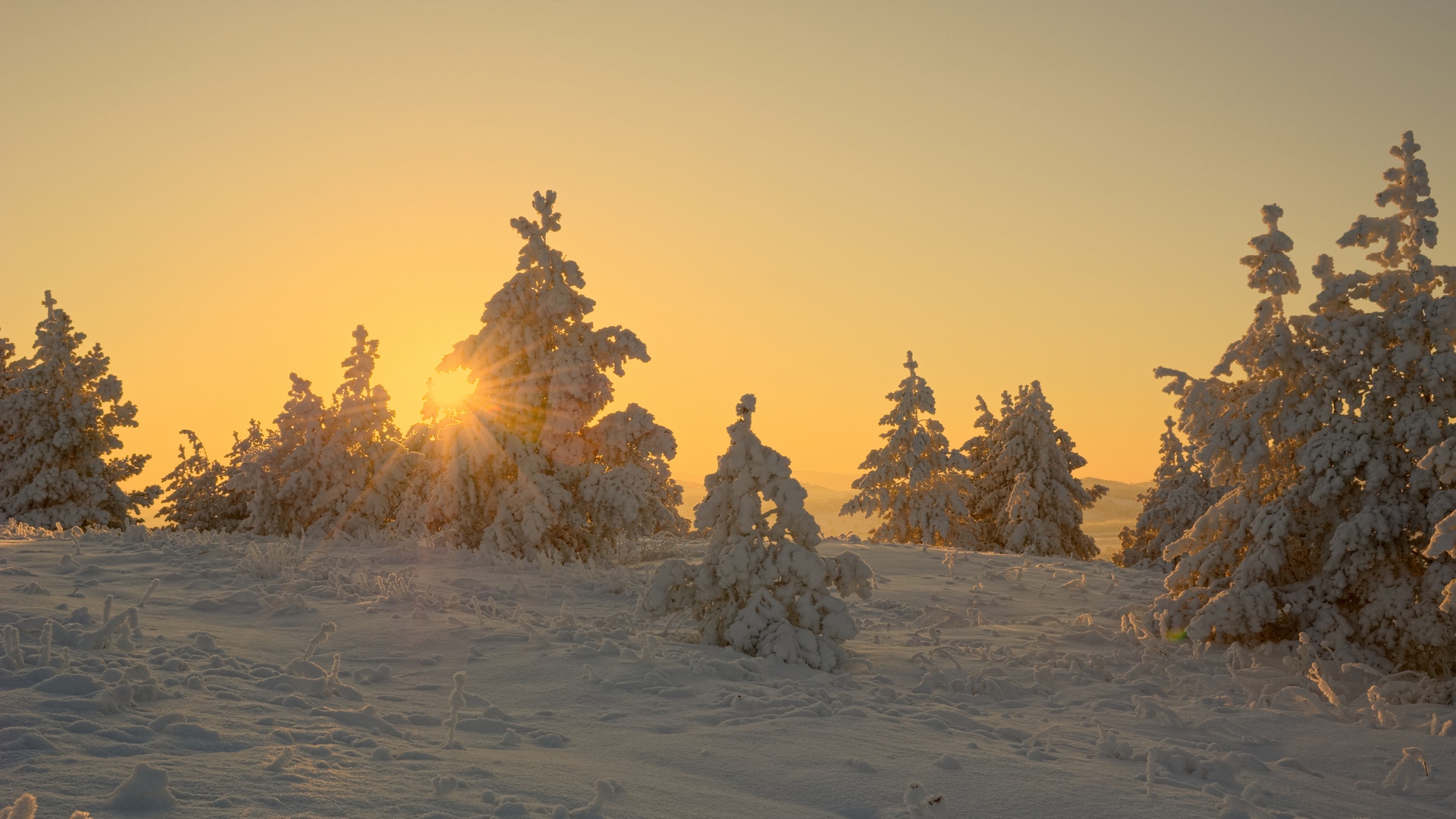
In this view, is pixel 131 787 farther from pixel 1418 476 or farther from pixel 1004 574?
pixel 1004 574

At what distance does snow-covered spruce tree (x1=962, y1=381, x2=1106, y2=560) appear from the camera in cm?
3334

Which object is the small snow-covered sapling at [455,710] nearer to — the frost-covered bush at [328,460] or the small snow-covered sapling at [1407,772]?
the small snow-covered sapling at [1407,772]

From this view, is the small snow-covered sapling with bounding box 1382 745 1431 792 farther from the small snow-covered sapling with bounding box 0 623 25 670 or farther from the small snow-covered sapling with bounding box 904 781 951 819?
the small snow-covered sapling with bounding box 0 623 25 670

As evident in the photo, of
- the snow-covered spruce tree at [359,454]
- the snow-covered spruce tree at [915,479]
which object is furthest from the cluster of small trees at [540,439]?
the snow-covered spruce tree at [915,479]

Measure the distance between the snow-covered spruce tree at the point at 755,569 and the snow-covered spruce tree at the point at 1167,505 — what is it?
27234 mm

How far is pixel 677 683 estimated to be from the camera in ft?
23.8

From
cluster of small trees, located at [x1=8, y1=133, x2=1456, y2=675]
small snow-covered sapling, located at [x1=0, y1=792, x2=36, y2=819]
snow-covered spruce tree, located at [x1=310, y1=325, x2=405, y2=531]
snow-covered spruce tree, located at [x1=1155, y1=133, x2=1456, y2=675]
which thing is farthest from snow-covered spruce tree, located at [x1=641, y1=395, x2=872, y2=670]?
snow-covered spruce tree, located at [x1=310, y1=325, x2=405, y2=531]

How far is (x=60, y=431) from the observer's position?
27.0 meters

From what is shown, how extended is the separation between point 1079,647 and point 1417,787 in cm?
400

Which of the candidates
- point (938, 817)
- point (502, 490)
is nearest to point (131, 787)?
point (938, 817)

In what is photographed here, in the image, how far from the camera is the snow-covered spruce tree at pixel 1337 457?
9477 millimetres

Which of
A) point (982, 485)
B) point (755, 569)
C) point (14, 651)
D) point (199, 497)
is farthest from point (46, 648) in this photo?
point (982, 485)

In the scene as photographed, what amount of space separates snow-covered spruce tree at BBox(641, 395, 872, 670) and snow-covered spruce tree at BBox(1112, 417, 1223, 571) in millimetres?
27234

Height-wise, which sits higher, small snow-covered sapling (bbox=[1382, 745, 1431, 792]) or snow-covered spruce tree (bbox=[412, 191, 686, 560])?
snow-covered spruce tree (bbox=[412, 191, 686, 560])
